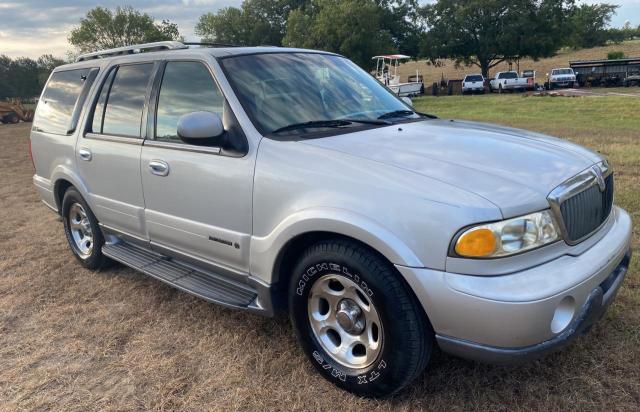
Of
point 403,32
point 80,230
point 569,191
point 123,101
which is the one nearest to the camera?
point 569,191

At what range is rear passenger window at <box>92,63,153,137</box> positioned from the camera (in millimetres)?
3820

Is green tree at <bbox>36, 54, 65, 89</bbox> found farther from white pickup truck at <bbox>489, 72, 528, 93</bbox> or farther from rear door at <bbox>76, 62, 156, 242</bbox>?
rear door at <bbox>76, 62, 156, 242</bbox>

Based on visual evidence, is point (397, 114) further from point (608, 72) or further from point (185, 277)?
point (608, 72)

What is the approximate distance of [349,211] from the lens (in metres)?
2.49

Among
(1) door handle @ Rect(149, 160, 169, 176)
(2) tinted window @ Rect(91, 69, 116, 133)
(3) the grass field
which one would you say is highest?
(2) tinted window @ Rect(91, 69, 116, 133)

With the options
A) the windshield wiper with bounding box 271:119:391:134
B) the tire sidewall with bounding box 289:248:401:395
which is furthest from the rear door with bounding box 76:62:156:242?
the tire sidewall with bounding box 289:248:401:395

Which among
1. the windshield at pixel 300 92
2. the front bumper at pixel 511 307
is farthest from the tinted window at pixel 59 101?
the front bumper at pixel 511 307

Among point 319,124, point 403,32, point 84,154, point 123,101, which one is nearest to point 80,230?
point 84,154

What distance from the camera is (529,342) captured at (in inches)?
88.6

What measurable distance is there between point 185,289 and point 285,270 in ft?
2.58

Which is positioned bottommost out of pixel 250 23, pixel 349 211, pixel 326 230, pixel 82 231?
pixel 82 231

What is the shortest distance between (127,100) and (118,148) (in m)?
0.39

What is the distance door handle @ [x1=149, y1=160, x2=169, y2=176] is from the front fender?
2.92ft

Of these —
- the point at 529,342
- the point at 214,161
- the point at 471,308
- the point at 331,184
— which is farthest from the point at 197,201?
the point at 529,342
